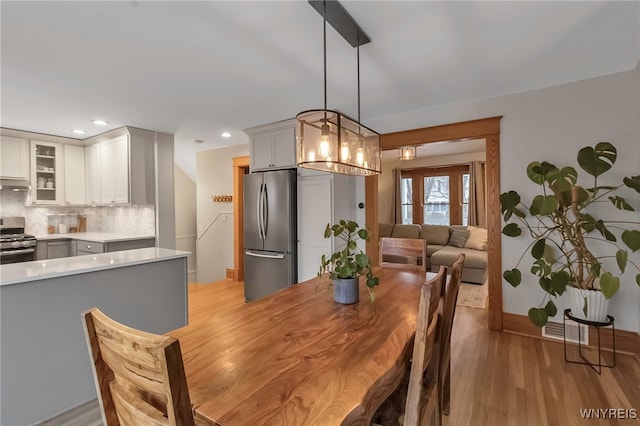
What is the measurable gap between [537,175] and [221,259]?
4749 mm

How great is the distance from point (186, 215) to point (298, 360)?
5.39 meters

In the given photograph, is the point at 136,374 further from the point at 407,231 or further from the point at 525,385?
the point at 407,231

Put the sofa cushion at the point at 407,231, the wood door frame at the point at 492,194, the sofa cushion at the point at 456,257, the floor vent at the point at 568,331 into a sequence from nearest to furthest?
1. the floor vent at the point at 568,331
2. the wood door frame at the point at 492,194
3. the sofa cushion at the point at 456,257
4. the sofa cushion at the point at 407,231

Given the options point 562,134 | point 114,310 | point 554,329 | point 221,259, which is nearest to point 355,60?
point 562,134

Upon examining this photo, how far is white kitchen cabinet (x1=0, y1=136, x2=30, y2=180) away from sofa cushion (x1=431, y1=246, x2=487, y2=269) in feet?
20.7

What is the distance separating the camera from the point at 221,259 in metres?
5.43

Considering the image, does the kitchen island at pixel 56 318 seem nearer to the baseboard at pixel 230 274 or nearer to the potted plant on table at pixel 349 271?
the potted plant on table at pixel 349 271

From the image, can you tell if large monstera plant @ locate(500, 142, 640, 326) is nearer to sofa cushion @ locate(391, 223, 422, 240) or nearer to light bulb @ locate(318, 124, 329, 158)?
light bulb @ locate(318, 124, 329, 158)

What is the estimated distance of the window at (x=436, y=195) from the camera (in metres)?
6.81

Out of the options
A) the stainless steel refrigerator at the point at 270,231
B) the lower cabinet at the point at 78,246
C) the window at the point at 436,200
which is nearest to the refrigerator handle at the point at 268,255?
the stainless steel refrigerator at the point at 270,231

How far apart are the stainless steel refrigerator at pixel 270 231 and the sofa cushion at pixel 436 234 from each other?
11.3ft

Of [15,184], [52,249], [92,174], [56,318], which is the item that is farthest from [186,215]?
[56,318]

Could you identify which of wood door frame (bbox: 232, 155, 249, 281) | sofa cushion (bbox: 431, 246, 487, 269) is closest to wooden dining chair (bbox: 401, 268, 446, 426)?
sofa cushion (bbox: 431, 246, 487, 269)

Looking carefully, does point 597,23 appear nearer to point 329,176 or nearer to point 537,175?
point 537,175
